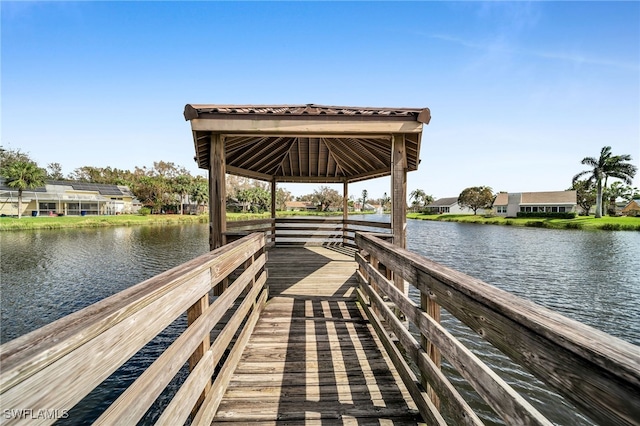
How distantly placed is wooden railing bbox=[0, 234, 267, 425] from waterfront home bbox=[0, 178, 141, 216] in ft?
172

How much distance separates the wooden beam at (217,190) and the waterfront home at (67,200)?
4926 cm

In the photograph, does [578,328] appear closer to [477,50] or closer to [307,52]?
[477,50]

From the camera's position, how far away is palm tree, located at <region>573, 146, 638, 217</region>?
39.4 m

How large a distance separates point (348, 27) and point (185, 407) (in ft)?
45.3

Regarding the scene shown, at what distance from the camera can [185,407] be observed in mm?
1646

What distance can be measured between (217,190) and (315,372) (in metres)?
3.54

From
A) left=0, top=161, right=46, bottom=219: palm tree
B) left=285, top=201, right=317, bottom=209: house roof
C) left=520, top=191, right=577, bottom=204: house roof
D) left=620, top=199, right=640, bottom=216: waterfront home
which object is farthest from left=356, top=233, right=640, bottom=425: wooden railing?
left=285, top=201, right=317, bottom=209: house roof

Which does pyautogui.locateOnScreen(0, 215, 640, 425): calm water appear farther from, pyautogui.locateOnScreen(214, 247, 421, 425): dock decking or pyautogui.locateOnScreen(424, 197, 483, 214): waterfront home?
pyautogui.locateOnScreen(424, 197, 483, 214): waterfront home

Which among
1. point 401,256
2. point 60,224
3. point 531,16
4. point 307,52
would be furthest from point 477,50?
point 60,224

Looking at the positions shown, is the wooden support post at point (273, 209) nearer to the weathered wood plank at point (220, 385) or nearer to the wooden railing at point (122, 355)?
the weathered wood plank at point (220, 385)

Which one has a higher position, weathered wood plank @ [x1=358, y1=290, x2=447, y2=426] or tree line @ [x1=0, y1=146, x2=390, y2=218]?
tree line @ [x1=0, y1=146, x2=390, y2=218]

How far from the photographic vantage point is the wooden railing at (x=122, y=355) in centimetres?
72

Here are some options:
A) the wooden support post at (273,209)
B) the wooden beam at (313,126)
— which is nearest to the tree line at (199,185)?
the wooden support post at (273,209)

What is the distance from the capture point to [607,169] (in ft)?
132
